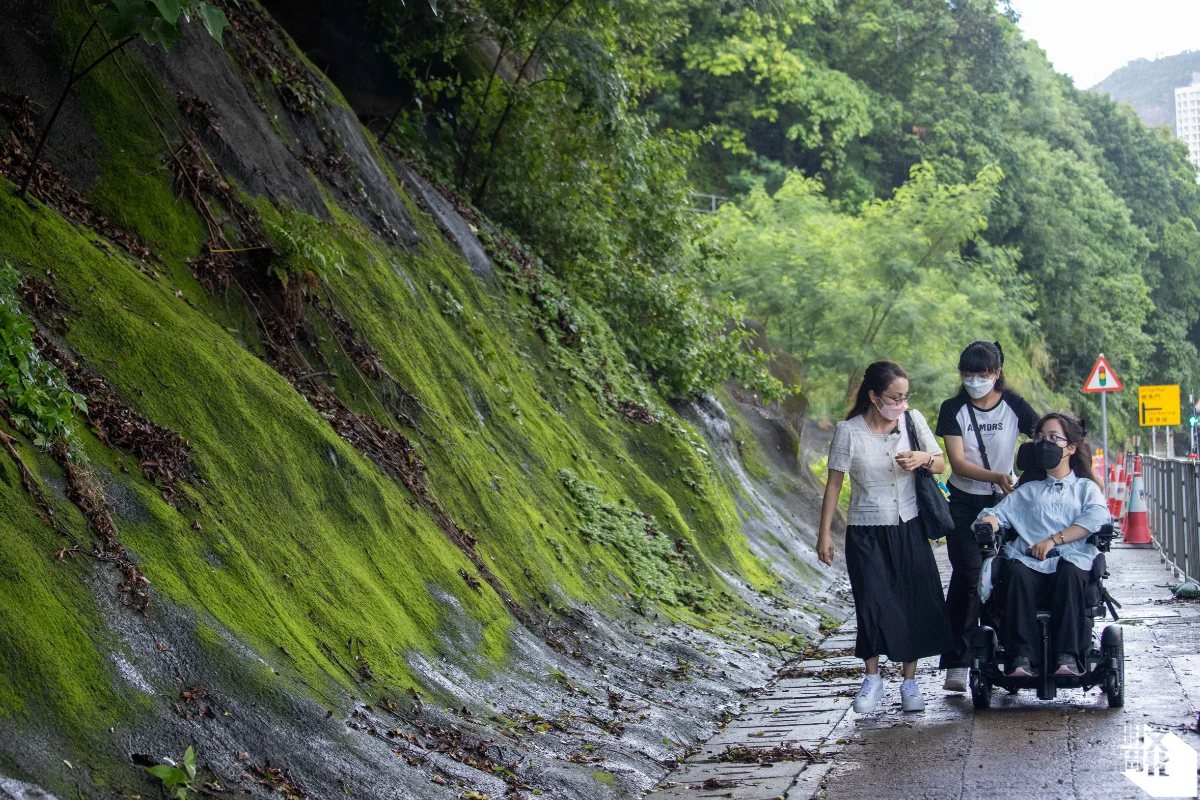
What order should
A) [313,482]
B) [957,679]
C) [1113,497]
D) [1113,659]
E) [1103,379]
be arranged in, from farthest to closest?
[1103,379] → [1113,497] → [957,679] → [1113,659] → [313,482]

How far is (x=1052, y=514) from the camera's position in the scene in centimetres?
747

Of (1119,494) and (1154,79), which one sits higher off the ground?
(1154,79)

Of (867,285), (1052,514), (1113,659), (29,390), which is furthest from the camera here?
(867,285)

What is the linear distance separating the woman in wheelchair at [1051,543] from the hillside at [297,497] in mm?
1971

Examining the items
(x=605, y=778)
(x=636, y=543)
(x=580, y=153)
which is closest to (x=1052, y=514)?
(x=605, y=778)

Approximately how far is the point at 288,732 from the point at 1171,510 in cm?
1366

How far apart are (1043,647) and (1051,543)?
1.95 feet

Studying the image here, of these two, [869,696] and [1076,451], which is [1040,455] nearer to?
[1076,451]

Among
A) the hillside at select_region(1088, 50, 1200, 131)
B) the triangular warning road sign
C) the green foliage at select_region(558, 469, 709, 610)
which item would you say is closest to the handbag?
the green foliage at select_region(558, 469, 709, 610)

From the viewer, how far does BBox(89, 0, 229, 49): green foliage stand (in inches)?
216

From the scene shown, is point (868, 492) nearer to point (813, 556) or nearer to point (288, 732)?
point (288, 732)

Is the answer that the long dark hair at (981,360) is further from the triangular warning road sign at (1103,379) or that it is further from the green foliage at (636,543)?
the triangular warning road sign at (1103,379)

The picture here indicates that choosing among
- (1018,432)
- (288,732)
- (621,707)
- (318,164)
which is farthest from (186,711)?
(318,164)

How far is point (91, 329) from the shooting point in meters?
6.30
